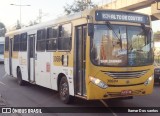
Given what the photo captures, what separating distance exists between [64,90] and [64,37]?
182cm

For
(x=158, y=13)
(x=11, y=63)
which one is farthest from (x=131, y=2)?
(x=11, y=63)

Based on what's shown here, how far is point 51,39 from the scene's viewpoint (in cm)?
1338

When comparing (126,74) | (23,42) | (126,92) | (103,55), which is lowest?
(126,92)

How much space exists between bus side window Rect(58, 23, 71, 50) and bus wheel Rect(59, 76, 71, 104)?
43.5 inches

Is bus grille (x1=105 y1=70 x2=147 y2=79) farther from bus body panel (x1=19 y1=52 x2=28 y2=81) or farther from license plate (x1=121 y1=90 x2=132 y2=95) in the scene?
bus body panel (x1=19 y1=52 x2=28 y2=81)

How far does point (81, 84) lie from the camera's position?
1080cm

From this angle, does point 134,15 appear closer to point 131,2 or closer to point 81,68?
point 81,68

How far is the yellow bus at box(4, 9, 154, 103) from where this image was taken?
1023 centimetres

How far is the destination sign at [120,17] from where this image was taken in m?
10.5

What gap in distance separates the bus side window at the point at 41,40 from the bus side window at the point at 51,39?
0.47 m

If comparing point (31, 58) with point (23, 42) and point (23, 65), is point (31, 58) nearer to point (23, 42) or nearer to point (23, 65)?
point (23, 65)

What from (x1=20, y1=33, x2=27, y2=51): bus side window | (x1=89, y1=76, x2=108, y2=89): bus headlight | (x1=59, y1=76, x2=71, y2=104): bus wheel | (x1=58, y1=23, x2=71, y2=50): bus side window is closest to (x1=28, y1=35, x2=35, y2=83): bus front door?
(x1=20, y1=33, x2=27, y2=51): bus side window

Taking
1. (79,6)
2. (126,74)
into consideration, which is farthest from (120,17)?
(79,6)

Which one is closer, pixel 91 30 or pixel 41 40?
pixel 91 30
